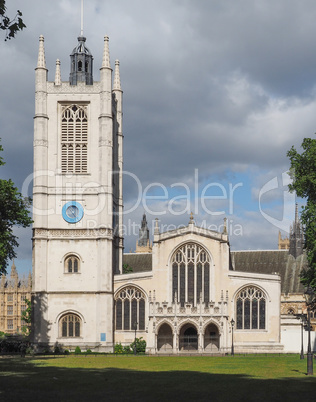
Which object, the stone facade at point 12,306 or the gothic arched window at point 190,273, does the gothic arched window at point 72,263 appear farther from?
the stone facade at point 12,306

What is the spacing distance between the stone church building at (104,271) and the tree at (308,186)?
18.7 meters

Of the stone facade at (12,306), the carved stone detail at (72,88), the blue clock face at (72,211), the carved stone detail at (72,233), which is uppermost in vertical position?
the carved stone detail at (72,88)

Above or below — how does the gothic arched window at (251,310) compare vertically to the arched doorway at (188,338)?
above

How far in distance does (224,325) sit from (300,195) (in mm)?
21953

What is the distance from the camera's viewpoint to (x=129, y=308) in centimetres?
7244

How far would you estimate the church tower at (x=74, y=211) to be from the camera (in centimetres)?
7119

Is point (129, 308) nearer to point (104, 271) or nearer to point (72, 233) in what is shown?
point (104, 271)

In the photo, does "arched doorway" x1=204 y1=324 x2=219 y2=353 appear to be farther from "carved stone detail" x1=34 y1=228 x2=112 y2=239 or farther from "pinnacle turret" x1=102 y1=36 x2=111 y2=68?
"pinnacle turret" x1=102 y1=36 x2=111 y2=68

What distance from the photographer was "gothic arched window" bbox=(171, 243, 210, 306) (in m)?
71.4

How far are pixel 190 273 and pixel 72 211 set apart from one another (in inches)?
534

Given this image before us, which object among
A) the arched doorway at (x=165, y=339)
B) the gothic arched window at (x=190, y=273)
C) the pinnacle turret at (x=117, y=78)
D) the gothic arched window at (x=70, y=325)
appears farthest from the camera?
the pinnacle turret at (x=117, y=78)

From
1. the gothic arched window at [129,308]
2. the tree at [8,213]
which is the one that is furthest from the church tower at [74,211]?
the tree at [8,213]

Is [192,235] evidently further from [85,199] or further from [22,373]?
[22,373]

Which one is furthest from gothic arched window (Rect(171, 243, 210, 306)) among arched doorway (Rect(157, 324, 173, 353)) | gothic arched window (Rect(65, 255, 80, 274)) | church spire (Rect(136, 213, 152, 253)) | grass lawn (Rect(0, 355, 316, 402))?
church spire (Rect(136, 213, 152, 253))
